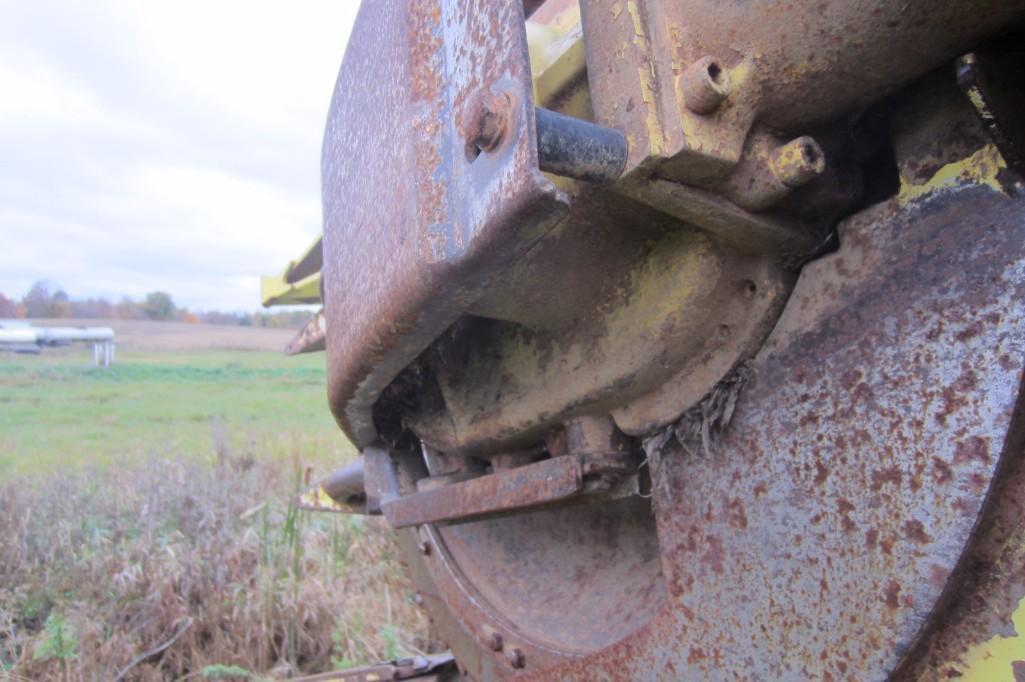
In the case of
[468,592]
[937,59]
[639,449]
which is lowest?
[468,592]

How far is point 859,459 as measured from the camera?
84 cm

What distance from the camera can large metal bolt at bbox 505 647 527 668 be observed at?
4.56ft

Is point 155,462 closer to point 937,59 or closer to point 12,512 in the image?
point 12,512

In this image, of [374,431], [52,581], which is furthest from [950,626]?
[52,581]

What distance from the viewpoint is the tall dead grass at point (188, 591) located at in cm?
288

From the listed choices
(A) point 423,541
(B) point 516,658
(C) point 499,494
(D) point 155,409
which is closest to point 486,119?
(C) point 499,494

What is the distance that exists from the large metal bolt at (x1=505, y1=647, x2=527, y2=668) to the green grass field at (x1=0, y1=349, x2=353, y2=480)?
546 cm

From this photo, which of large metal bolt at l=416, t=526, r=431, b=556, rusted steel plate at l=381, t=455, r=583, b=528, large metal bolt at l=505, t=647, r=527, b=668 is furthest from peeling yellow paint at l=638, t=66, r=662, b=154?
large metal bolt at l=416, t=526, r=431, b=556

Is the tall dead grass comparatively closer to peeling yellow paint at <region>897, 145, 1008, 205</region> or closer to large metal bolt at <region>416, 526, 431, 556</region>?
large metal bolt at <region>416, 526, 431, 556</region>

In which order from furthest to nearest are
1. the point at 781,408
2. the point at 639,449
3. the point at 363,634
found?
1. the point at 363,634
2. the point at 639,449
3. the point at 781,408

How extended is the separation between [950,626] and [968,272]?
35cm

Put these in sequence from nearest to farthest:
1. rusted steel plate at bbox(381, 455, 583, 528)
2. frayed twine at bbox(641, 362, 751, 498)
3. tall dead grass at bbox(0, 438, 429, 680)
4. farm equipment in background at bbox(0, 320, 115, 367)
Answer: frayed twine at bbox(641, 362, 751, 498)
rusted steel plate at bbox(381, 455, 583, 528)
tall dead grass at bbox(0, 438, 429, 680)
farm equipment in background at bbox(0, 320, 115, 367)

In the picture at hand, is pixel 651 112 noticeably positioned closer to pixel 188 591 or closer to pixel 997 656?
pixel 997 656

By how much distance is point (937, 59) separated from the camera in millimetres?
811
